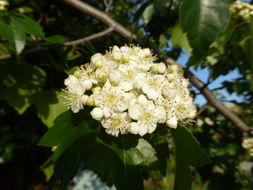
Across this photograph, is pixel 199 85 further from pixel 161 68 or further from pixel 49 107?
pixel 49 107

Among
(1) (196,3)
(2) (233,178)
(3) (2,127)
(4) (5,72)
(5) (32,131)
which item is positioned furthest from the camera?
(3) (2,127)

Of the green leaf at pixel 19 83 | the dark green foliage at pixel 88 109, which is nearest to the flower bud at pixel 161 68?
the dark green foliage at pixel 88 109

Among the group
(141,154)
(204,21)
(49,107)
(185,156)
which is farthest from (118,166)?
(49,107)

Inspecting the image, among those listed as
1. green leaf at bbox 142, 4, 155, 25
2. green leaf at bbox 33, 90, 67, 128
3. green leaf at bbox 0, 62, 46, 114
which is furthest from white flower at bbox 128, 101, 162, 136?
green leaf at bbox 0, 62, 46, 114

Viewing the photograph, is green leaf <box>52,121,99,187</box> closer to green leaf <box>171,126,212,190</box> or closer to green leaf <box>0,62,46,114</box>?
green leaf <box>171,126,212,190</box>

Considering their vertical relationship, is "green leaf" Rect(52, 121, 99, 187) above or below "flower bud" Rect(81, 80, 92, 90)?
below

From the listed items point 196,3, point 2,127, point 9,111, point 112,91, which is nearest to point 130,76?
point 112,91

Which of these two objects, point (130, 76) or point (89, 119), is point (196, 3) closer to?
point (130, 76)
